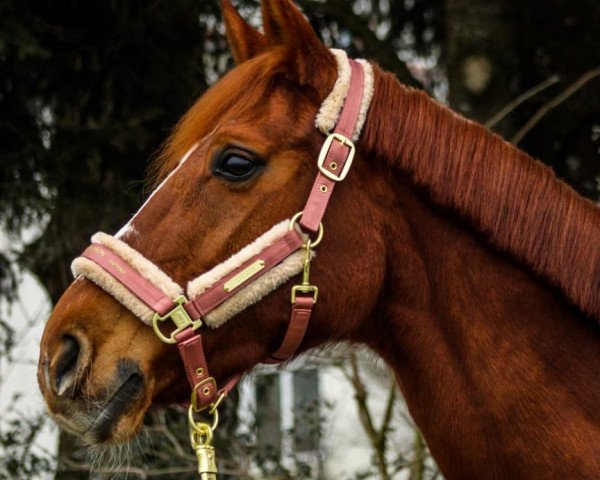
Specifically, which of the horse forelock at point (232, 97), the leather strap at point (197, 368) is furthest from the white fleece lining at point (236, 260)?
the horse forelock at point (232, 97)

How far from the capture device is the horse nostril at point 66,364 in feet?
7.61

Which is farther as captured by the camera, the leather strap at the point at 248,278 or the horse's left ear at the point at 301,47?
the horse's left ear at the point at 301,47

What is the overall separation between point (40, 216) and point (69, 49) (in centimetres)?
104

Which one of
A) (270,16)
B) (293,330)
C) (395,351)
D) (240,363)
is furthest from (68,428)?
(270,16)

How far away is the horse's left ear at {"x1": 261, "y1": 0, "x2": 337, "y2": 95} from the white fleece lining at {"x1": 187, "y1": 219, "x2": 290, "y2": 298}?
0.40m

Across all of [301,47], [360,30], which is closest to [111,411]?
[301,47]

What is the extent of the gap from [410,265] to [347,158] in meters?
0.32

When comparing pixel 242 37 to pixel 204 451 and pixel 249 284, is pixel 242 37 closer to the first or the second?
pixel 249 284

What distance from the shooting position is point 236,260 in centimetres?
242

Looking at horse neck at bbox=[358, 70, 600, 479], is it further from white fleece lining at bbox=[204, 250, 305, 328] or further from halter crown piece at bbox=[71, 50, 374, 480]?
white fleece lining at bbox=[204, 250, 305, 328]

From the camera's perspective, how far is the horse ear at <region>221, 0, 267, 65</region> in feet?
9.16

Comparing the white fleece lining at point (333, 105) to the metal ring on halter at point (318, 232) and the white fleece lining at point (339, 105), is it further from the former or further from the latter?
the metal ring on halter at point (318, 232)

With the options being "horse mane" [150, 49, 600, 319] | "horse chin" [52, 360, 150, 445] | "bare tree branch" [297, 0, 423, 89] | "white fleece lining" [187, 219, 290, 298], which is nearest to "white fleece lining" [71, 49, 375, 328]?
"white fleece lining" [187, 219, 290, 298]

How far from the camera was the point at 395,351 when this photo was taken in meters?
2.61
